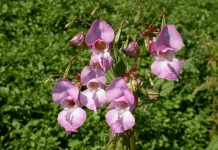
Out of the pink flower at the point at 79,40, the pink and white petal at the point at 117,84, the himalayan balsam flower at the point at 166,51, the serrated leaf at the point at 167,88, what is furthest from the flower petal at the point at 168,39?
the serrated leaf at the point at 167,88

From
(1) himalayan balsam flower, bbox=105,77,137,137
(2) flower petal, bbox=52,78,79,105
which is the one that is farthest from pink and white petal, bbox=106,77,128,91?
(2) flower petal, bbox=52,78,79,105

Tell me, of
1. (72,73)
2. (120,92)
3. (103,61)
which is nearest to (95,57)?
(103,61)

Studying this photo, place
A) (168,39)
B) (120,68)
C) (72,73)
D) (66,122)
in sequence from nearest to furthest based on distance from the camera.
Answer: (168,39)
(66,122)
(120,68)
(72,73)

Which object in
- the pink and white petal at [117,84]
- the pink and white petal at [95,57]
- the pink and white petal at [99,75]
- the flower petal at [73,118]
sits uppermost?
the pink and white petal at [95,57]

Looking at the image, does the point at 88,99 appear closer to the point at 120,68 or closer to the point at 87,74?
the point at 87,74

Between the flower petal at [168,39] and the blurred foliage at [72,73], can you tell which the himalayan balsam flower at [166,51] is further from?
the blurred foliage at [72,73]

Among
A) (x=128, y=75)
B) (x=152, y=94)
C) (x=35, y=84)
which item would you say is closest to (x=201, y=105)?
(x=35, y=84)
